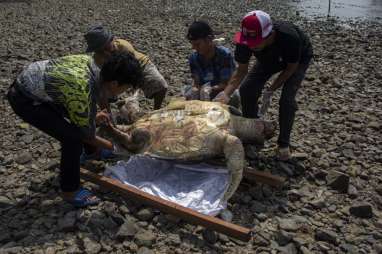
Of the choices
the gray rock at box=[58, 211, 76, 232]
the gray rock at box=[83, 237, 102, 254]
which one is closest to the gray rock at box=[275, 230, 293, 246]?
the gray rock at box=[83, 237, 102, 254]

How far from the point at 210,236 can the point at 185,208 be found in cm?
35

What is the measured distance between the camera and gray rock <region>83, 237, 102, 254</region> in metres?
3.70

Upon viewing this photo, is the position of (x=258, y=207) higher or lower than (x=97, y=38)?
lower

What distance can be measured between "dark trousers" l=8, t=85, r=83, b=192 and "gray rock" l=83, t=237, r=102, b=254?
739 mm

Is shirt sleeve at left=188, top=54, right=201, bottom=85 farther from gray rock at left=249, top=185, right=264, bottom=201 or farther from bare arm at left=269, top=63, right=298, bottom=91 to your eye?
gray rock at left=249, top=185, right=264, bottom=201

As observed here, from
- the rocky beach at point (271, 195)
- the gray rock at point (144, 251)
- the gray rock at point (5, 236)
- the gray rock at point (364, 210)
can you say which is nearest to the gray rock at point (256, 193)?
the rocky beach at point (271, 195)

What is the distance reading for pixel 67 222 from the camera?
3.99 m

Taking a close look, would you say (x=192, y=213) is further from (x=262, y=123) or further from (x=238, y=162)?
(x=262, y=123)

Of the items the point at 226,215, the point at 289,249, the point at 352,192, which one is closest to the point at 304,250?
the point at 289,249

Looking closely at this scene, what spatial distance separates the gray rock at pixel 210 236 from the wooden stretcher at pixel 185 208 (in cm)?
6

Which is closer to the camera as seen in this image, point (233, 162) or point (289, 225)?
point (289, 225)

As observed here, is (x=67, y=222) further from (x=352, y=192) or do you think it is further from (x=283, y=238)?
(x=352, y=192)

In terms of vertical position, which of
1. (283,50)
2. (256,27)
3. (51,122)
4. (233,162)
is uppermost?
(256,27)

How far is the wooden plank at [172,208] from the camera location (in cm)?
379
